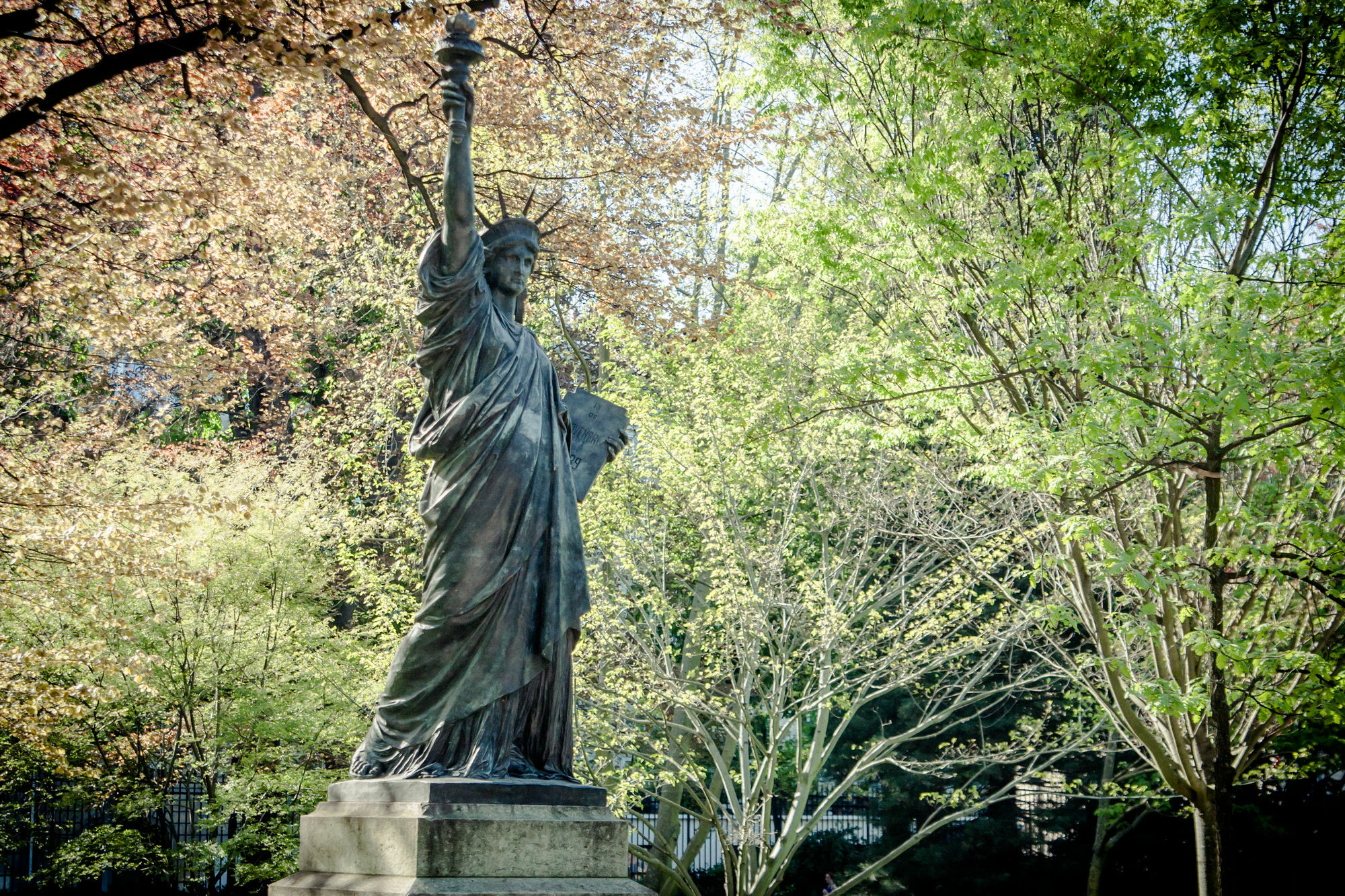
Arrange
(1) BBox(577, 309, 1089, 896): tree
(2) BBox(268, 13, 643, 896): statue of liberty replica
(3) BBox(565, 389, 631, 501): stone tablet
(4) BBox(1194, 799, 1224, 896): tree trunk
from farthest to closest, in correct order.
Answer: (1) BBox(577, 309, 1089, 896): tree → (4) BBox(1194, 799, 1224, 896): tree trunk → (3) BBox(565, 389, 631, 501): stone tablet → (2) BBox(268, 13, 643, 896): statue of liberty replica

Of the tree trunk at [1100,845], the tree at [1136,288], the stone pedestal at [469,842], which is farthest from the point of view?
the tree trunk at [1100,845]

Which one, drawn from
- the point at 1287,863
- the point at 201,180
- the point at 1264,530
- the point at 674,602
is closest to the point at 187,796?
the point at 674,602

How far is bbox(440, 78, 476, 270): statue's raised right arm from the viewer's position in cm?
485

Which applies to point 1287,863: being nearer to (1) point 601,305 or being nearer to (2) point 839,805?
(2) point 839,805

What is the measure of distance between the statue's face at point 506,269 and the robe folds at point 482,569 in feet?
0.48

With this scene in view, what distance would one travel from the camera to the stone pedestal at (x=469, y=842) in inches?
167

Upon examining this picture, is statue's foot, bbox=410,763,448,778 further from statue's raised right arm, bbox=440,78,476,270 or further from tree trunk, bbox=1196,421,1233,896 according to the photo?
tree trunk, bbox=1196,421,1233,896

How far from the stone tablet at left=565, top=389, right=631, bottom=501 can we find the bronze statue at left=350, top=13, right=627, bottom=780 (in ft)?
0.95

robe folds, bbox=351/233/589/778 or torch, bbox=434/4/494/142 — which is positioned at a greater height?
torch, bbox=434/4/494/142

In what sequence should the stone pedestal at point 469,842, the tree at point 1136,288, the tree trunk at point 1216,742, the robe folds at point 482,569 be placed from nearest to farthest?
the stone pedestal at point 469,842
the robe folds at point 482,569
the tree at point 1136,288
the tree trunk at point 1216,742

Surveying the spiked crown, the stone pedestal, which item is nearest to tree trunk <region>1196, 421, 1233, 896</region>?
the spiked crown

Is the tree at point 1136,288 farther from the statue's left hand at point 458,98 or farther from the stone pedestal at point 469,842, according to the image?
the stone pedestal at point 469,842

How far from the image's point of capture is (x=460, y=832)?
431 cm

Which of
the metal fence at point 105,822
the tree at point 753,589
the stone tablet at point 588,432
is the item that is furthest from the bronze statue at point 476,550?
the tree at point 753,589
